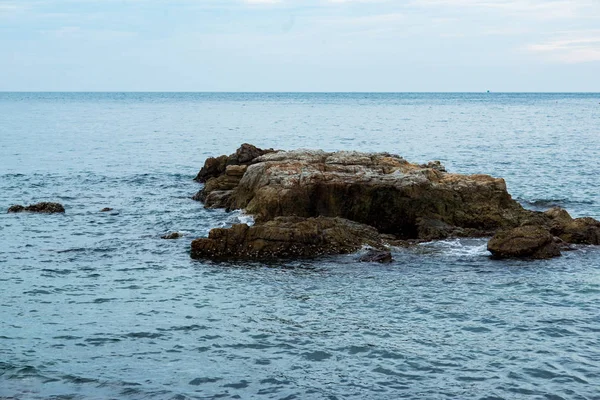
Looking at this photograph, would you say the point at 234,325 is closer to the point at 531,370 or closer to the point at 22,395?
the point at 22,395

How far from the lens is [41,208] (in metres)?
34.1

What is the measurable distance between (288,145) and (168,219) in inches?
1495

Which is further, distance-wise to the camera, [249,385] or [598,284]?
[598,284]

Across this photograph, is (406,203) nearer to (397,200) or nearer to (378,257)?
(397,200)

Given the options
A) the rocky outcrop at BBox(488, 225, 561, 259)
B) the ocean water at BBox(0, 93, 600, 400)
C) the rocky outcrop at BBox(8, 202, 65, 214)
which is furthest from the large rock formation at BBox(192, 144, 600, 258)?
the rocky outcrop at BBox(8, 202, 65, 214)

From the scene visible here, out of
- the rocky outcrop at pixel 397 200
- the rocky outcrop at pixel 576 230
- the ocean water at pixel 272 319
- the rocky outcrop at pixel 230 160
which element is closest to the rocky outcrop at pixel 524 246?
the ocean water at pixel 272 319

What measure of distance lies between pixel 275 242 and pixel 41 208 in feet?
48.4

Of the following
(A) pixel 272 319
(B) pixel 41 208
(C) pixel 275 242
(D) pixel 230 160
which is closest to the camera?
(A) pixel 272 319

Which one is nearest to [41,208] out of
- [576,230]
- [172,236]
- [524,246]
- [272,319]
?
[172,236]

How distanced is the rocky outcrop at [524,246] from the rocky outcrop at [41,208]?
20.2 m

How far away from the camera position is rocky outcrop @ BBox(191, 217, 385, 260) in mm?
24578

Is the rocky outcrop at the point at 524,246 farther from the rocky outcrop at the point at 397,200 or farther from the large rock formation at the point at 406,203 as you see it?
the rocky outcrop at the point at 397,200

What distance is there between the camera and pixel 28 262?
24297 mm

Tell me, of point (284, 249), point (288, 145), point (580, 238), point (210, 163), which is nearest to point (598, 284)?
point (580, 238)
